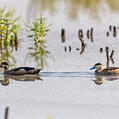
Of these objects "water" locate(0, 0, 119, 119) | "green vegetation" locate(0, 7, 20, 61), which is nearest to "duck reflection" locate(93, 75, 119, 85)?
"water" locate(0, 0, 119, 119)

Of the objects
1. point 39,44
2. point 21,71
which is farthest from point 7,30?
point 21,71

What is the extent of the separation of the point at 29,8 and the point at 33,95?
158 inches

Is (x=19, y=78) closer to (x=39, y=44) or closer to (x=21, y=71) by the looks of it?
(x=21, y=71)

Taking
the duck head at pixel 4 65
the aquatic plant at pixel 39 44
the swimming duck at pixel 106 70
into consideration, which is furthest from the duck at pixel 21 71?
the swimming duck at pixel 106 70

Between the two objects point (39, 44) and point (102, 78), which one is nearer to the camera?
point (102, 78)

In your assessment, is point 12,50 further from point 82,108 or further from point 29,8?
point 29,8

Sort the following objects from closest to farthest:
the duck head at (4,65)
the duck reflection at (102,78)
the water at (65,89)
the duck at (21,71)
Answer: the water at (65,89), the duck reflection at (102,78), the duck at (21,71), the duck head at (4,65)

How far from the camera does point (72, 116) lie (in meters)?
6.52

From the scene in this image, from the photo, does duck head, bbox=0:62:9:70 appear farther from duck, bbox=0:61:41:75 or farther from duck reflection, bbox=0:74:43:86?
duck reflection, bbox=0:74:43:86

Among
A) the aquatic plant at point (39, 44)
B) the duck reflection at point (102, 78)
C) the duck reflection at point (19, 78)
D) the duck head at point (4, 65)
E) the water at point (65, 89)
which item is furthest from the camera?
the aquatic plant at point (39, 44)

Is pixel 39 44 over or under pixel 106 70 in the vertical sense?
over

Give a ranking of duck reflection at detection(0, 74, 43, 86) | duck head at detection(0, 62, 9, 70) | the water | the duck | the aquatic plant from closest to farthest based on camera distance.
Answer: the water → duck reflection at detection(0, 74, 43, 86) → the duck → duck head at detection(0, 62, 9, 70) → the aquatic plant

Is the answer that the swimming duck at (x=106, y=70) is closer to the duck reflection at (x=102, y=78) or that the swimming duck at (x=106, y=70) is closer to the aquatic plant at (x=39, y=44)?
the duck reflection at (x=102, y=78)

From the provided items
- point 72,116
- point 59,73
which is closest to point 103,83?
point 59,73
